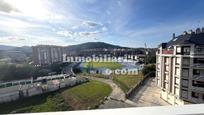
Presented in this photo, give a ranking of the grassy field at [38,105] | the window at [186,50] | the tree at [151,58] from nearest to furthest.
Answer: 1. the grassy field at [38,105]
2. the window at [186,50]
3. the tree at [151,58]

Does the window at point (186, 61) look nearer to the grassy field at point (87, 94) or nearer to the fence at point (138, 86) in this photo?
the fence at point (138, 86)

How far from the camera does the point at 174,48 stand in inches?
46.9

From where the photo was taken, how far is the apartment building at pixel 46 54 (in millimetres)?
1143

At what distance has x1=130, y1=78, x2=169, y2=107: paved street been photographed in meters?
1.20

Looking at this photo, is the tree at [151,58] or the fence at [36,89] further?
the tree at [151,58]

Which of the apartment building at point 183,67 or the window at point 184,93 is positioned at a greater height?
the apartment building at point 183,67

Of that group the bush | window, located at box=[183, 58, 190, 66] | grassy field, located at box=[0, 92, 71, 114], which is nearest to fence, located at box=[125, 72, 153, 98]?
the bush

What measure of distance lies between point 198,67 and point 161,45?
0.88 feet

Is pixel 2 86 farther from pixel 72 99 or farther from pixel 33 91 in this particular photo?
pixel 72 99

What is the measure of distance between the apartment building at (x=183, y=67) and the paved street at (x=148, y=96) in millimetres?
51

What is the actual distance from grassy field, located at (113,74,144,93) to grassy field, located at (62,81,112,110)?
91mm

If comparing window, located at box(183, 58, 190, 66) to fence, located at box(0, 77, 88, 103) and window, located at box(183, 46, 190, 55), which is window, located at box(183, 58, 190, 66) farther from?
fence, located at box(0, 77, 88, 103)

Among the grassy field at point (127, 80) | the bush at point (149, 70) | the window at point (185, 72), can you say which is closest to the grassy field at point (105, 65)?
the grassy field at point (127, 80)

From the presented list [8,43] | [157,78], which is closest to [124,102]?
[157,78]
